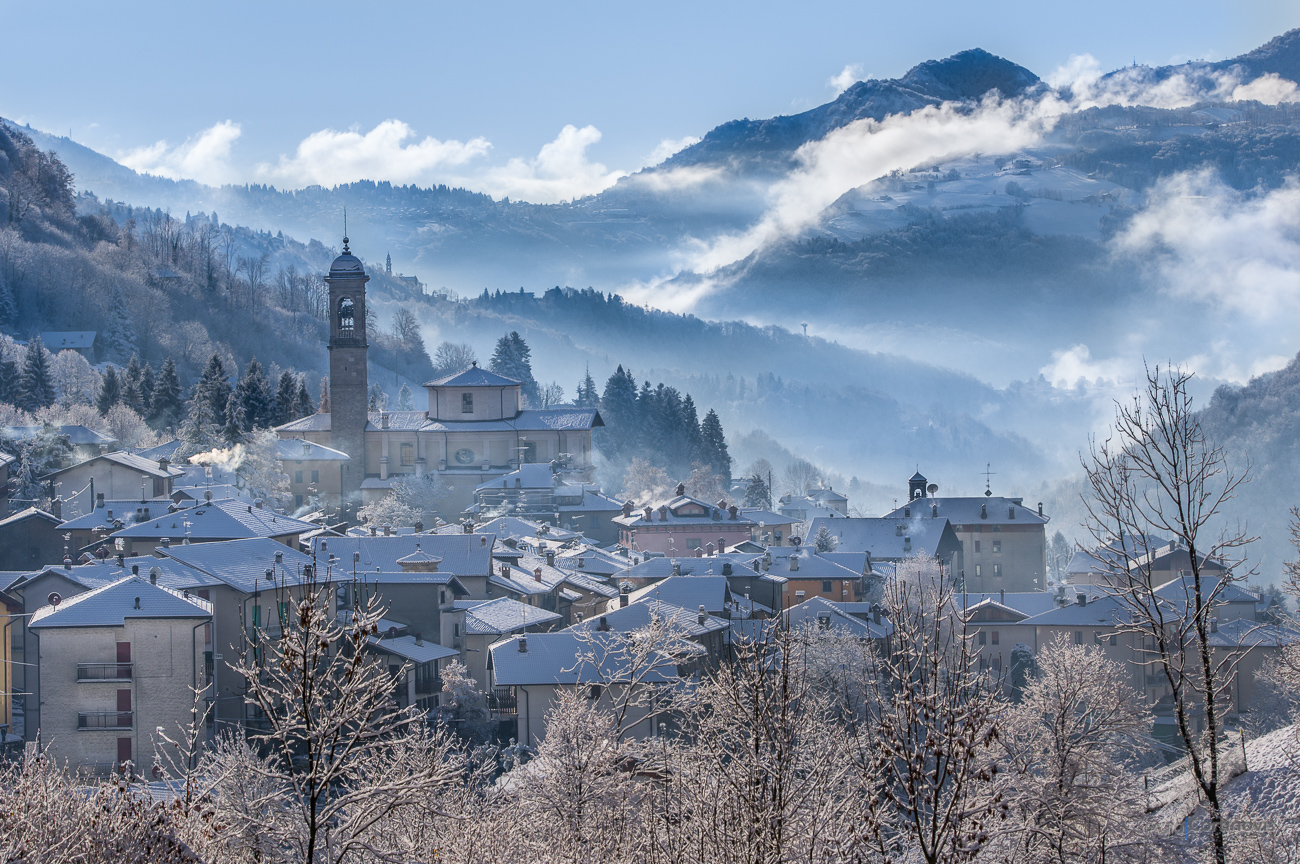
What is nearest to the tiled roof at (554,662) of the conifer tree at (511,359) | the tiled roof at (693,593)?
the tiled roof at (693,593)

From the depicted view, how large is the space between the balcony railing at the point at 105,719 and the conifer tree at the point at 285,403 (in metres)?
47.9

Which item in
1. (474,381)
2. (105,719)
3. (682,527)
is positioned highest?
(474,381)

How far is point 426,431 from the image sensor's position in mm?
72000

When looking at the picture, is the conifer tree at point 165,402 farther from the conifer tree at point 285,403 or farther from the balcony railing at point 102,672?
the balcony railing at point 102,672

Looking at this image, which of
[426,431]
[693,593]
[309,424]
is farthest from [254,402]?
[693,593]

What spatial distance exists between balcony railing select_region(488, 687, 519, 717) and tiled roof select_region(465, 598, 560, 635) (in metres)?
→ 4.58

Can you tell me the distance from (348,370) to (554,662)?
1768 inches

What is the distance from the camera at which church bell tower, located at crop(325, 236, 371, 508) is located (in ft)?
232

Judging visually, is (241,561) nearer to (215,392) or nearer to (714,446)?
(215,392)

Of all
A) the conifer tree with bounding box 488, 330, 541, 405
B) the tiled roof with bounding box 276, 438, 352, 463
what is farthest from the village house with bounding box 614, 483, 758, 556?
the conifer tree with bounding box 488, 330, 541, 405

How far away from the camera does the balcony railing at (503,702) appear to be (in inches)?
1217

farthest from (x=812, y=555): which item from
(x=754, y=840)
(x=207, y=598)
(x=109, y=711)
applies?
(x=754, y=840)

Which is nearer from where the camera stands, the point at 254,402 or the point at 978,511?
the point at 978,511

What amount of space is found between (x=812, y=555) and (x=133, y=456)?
3251 cm
